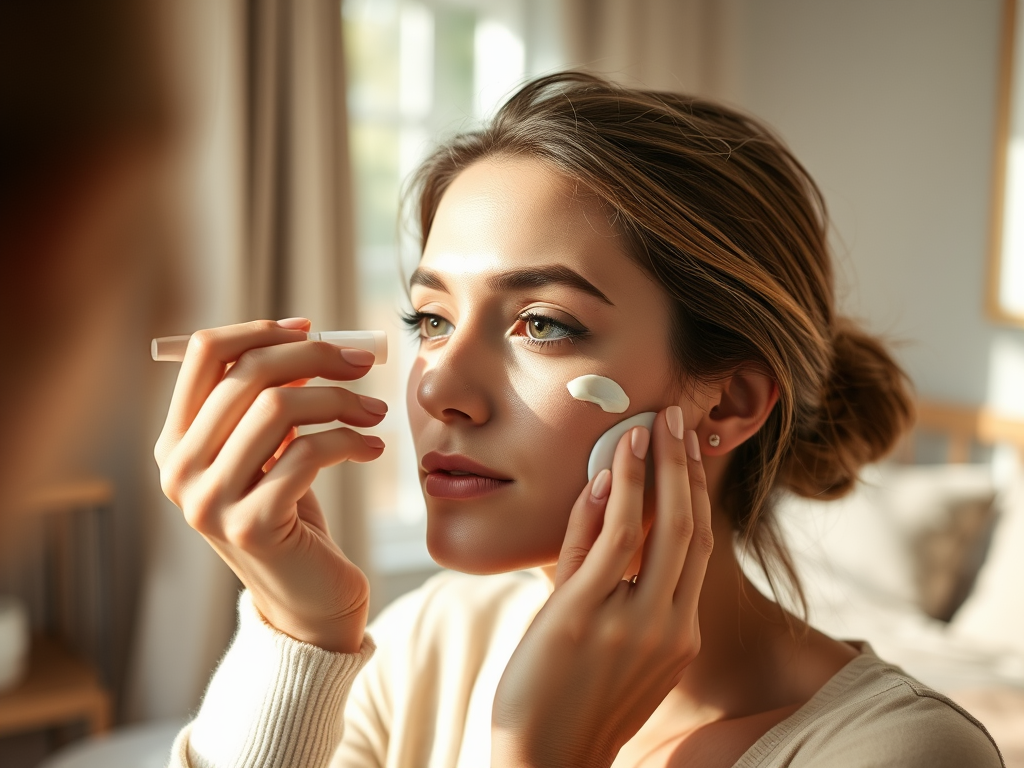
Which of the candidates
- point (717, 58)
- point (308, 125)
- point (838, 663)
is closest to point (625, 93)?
point (838, 663)

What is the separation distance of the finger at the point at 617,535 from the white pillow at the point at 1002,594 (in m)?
1.80

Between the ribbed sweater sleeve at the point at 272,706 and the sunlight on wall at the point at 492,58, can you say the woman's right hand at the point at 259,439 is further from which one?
the sunlight on wall at the point at 492,58

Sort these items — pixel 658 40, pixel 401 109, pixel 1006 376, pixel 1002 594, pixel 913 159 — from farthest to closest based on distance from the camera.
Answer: pixel 658 40 < pixel 401 109 < pixel 913 159 < pixel 1006 376 < pixel 1002 594

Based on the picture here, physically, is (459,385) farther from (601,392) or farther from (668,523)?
(668,523)

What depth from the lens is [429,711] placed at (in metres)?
1.29

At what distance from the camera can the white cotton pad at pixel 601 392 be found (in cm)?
102

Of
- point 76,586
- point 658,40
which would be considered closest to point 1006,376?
point 658,40

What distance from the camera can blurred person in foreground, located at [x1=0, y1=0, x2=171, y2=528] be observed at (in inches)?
7.3

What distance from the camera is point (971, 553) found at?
2639 millimetres

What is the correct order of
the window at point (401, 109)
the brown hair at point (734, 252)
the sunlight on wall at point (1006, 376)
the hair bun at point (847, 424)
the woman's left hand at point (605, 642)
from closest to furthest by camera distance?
the woman's left hand at point (605, 642)
the brown hair at point (734, 252)
the hair bun at point (847, 424)
the sunlight on wall at point (1006, 376)
the window at point (401, 109)

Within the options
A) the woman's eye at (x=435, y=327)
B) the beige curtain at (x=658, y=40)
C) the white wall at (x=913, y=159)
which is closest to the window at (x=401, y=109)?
the beige curtain at (x=658, y=40)

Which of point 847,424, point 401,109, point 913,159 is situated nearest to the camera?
point 847,424

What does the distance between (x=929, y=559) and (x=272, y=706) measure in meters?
2.14

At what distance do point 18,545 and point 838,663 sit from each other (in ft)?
3.32
